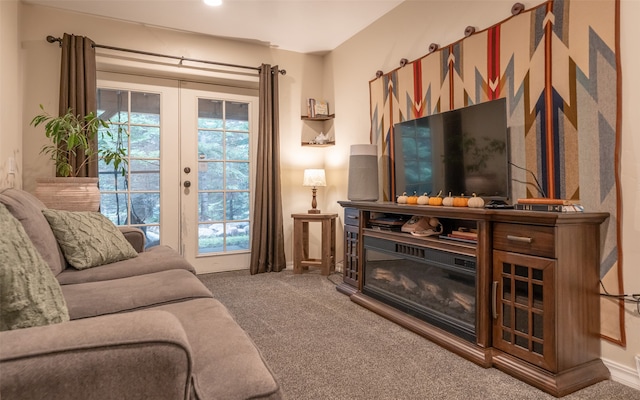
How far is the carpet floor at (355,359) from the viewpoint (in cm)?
169

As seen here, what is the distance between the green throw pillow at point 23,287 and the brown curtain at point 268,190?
10.0 feet

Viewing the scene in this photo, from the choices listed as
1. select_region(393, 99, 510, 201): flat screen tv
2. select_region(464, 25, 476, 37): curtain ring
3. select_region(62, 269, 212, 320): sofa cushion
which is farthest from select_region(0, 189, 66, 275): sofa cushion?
select_region(464, 25, 476, 37): curtain ring

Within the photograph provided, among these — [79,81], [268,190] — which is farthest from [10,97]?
[268,190]

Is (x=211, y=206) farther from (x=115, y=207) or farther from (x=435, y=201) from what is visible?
(x=435, y=201)

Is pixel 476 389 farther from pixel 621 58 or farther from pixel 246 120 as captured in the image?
pixel 246 120

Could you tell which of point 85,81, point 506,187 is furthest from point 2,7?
point 506,187

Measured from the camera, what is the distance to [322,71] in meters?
4.60

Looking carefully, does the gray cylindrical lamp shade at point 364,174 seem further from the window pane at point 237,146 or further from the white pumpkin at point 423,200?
the window pane at point 237,146

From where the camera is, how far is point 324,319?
2.64m

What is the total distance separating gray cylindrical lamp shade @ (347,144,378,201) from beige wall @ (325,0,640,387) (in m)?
0.41

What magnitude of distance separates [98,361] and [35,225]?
56.0 inches

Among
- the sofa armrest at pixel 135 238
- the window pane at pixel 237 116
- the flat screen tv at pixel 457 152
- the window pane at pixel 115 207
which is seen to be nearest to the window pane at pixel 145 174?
the window pane at pixel 115 207

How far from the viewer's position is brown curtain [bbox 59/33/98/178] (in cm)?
332

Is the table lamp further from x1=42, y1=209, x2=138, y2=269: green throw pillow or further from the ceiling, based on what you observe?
x1=42, y1=209, x2=138, y2=269: green throw pillow
